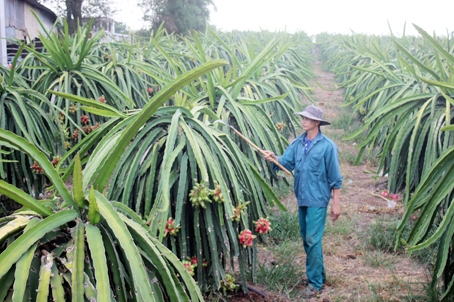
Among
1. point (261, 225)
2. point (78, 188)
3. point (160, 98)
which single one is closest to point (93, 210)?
point (78, 188)

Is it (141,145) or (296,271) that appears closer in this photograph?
(141,145)

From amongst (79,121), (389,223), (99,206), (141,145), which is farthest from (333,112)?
(99,206)

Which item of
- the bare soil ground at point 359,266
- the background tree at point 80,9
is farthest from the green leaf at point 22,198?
the background tree at point 80,9

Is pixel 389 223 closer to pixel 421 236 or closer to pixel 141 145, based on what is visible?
pixel 421 236

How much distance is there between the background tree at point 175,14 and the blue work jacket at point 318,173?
89.6 ft

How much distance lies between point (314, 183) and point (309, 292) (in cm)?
75

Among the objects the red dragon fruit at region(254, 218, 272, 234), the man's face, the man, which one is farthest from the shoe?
the man's face

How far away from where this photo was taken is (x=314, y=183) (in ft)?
11.9

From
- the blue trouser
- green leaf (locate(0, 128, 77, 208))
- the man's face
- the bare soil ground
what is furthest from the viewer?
the man's face

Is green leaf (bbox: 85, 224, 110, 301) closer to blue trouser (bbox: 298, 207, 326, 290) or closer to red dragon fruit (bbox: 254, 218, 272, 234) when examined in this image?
red dragon fruit (bbox: 254, 218, 272, 234)

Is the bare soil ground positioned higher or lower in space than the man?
lower

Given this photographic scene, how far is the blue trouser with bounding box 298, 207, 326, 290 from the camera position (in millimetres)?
3559

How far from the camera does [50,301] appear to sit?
1379mm

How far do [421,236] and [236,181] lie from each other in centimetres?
107
